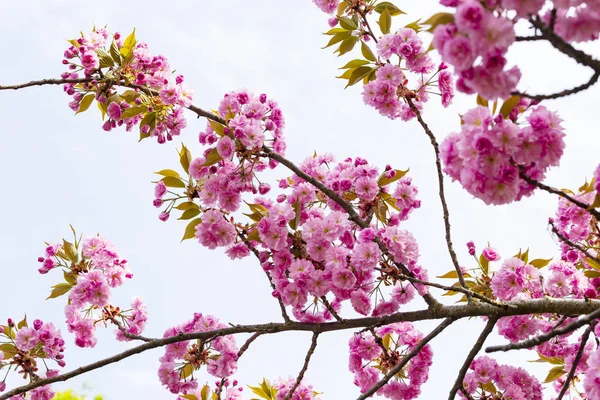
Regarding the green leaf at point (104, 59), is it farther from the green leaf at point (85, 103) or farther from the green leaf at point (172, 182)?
the green leaf at point (172, 182)

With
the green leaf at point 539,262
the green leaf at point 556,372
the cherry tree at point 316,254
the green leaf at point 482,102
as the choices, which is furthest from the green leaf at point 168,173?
the green leaf at point 556,372

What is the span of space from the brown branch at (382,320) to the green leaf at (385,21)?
5.70ft

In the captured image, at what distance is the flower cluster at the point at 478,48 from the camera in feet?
6.29

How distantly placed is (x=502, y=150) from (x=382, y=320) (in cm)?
144

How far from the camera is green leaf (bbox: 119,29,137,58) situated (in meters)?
4.09

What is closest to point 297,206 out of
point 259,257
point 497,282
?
point 259,257

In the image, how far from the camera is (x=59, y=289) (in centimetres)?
399

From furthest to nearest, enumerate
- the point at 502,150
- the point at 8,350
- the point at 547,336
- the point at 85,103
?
the point at 85,103, the point at 8,350, the point at 502,150, the point at 547,336

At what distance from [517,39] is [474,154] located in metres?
0.43

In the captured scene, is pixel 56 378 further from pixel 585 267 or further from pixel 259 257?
pixel 585 267

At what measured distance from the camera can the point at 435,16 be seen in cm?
202

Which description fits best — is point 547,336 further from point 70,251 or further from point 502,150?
point 70,251

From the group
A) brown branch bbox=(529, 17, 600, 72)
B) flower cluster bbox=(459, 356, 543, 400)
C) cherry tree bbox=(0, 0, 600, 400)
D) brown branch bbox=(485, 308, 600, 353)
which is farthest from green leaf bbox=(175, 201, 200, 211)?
brown branch bbox=(529, 17, 600, 72)

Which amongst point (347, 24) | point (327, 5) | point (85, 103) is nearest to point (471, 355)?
point (347, 24)
